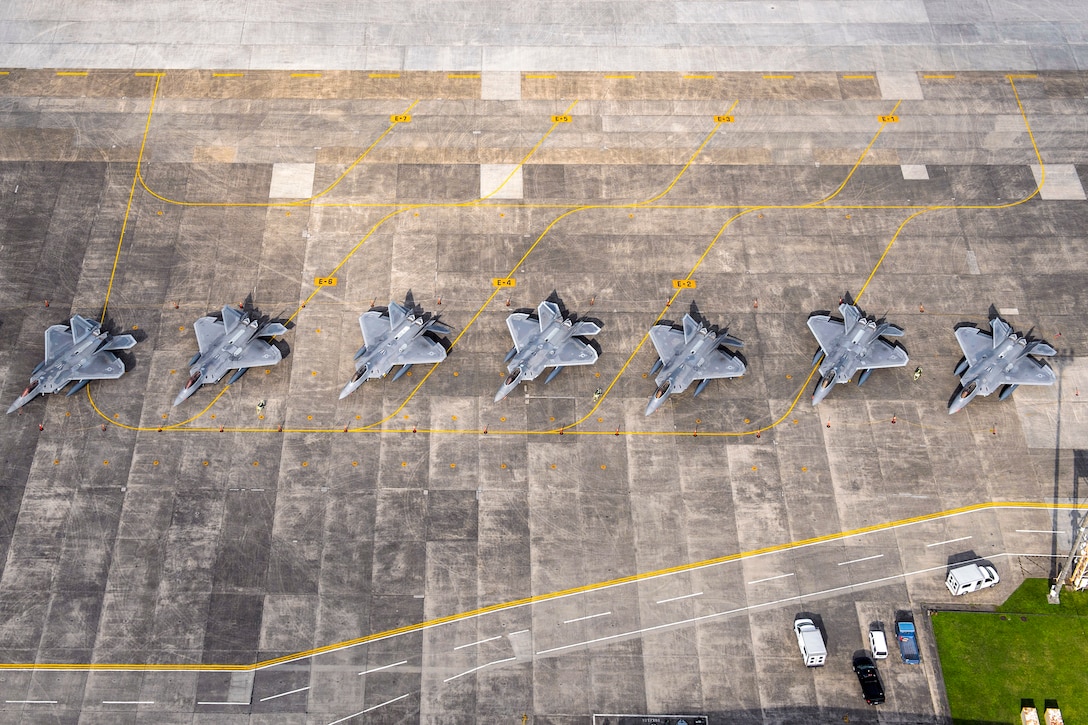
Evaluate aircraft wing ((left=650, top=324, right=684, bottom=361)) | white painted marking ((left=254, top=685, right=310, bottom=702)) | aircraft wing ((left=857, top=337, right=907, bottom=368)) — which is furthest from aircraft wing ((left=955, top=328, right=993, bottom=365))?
white painted marking ((left=254, top=685, right=310, bottom=702))

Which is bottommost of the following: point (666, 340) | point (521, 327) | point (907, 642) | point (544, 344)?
point (907, 642)

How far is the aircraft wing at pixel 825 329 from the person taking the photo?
6419 centimetres

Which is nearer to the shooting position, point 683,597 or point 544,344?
point 683,597

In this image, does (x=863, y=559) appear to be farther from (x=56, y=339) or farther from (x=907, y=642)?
(x=56, y=339)

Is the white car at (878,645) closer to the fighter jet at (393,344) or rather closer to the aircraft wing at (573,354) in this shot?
the aircraft wing at (573,354)

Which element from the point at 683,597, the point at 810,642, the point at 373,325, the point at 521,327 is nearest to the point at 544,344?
the point at 521,327

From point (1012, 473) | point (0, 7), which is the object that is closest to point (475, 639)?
point (1012, 473)

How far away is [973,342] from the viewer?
211 feet

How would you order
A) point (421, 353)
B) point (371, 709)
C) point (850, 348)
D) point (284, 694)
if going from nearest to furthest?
point (371, 709), point (284, 694), point (850, 348), point (421, 353)

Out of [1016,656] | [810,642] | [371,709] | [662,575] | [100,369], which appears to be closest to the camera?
[371,709]

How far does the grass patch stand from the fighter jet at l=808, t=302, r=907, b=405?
801 inches

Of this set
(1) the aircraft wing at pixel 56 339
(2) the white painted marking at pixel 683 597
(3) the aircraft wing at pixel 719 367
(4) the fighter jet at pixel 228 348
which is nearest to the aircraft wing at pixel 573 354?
(3) the aircraft wing at pixel 719 367

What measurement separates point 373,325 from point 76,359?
995 inches

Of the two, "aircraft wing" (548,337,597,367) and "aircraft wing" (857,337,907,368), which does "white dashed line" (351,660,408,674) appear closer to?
"aircraft wing" (548,337,597,367)
